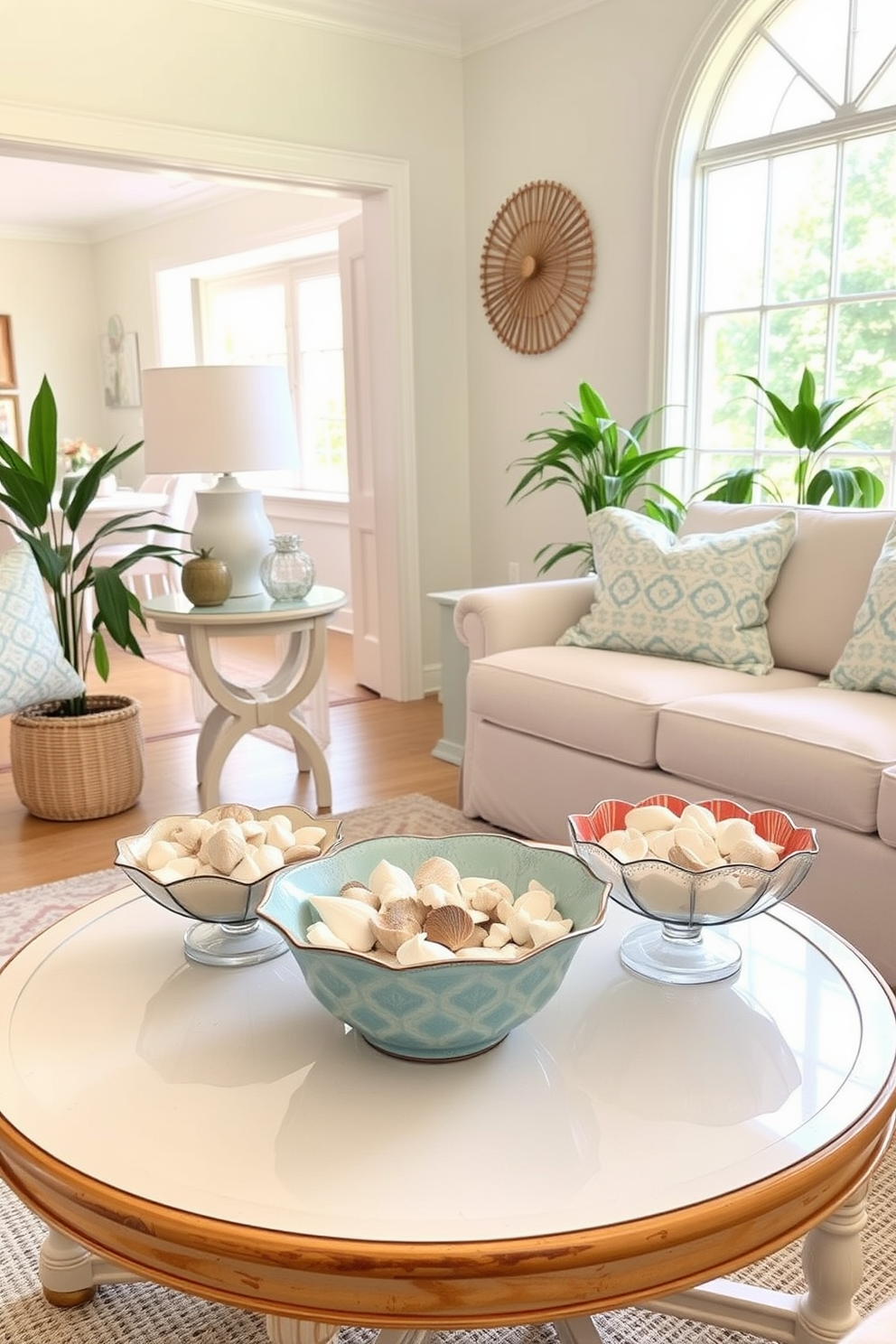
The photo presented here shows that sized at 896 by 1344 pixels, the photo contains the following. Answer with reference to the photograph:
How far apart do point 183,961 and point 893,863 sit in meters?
1.37

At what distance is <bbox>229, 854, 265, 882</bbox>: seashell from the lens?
1292 millimetres

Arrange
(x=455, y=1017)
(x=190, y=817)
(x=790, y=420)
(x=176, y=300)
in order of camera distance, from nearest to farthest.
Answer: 1. (x=455, y=1017)
2. (x=190, y=817)
3. (x=790, y=420)
4. (x=176, y=300)

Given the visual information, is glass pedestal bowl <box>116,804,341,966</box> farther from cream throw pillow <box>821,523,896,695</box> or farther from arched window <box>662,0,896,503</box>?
arched window <box>662,0,896,503</box>

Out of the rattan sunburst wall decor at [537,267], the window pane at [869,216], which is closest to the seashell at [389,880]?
the window pane at [869,216]

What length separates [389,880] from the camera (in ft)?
4.00

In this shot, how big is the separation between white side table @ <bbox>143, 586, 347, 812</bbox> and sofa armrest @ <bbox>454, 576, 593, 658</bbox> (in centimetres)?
40

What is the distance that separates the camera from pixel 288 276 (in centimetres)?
677

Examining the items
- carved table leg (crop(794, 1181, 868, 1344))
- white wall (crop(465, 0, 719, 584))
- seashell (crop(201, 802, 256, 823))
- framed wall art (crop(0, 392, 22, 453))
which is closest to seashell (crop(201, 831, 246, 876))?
seashell (crop(201, 802, 256, 823))

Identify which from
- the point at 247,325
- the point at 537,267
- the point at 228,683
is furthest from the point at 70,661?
the point at 247,325

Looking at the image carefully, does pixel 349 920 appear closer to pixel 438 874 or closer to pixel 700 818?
pixel 438 874

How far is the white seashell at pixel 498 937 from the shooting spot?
114 cm

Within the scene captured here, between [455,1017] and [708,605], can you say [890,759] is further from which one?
[455,1017]

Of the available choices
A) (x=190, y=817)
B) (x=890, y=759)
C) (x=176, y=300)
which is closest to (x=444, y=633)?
(x=890, y=759)

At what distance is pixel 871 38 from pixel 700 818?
9.49 ft
